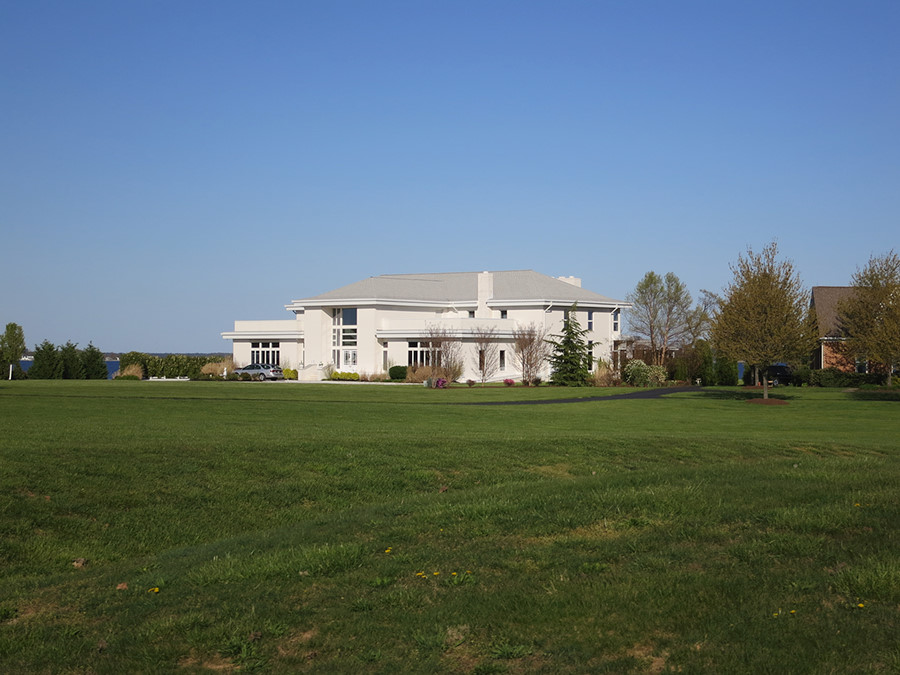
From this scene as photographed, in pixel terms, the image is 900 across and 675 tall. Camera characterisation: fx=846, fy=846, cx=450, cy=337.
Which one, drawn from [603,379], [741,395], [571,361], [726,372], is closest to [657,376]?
[603,379]

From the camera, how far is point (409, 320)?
208ft

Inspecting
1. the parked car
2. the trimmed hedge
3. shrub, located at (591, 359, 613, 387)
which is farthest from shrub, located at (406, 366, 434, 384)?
the trimmed hedge

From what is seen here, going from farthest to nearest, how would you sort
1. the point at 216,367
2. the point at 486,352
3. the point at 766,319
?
the point at 216,367 → the point at 486,352 → the point at 766,319

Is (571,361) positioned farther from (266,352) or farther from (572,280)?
(266,352)

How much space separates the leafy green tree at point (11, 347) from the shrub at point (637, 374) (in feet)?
144

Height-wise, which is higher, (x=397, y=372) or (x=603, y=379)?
(x=397, y=372)

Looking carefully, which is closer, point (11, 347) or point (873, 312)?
point (873, 312)

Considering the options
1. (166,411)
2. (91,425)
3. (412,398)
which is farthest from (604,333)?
(91,425)

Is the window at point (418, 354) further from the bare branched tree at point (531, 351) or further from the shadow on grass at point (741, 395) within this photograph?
the shadow on grass at point (741, 395)

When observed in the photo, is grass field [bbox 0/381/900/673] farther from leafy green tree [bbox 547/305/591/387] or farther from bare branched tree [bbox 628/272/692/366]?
bare branched tree [bbox 628/272/692/366]

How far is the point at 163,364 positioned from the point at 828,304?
50358 mm

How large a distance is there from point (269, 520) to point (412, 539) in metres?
3.90

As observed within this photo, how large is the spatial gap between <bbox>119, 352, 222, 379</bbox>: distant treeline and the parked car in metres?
3.74

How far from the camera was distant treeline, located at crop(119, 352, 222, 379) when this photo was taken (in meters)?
64.9
